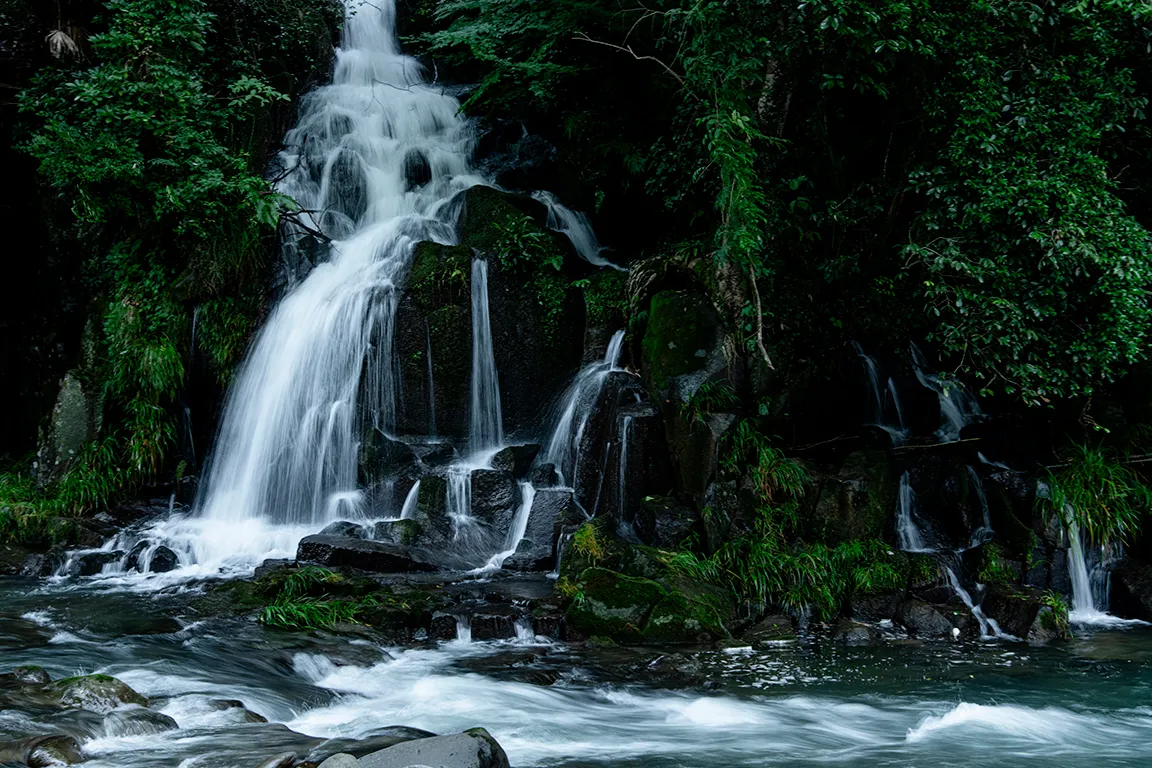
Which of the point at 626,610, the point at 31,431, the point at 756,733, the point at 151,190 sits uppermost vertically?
the point at 151,190

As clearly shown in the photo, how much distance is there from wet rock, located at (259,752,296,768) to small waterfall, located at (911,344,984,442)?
887cm

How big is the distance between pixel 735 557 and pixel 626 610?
1561mm

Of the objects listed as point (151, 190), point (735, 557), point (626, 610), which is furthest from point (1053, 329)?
point (151, 190)

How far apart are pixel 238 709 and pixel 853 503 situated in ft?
20.5

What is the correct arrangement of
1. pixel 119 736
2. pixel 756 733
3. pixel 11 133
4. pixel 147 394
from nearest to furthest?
1. pixel 119 736
2. pixel 756 733
3. pixel 147 394
4. pixel 11 133

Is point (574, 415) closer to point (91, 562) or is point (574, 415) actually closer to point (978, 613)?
point (978, 613)

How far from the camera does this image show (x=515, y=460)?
11.2 m

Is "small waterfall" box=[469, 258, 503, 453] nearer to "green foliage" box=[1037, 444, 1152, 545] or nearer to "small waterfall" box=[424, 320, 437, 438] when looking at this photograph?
"small waterfall" box=[424, 320, 437, 438]

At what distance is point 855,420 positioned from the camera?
11.2 m

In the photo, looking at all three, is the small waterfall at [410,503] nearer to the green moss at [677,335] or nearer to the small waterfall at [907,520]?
the green moss at [677,335]

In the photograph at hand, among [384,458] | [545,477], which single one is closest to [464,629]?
[545,477]

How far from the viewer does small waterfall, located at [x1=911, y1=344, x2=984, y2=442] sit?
11.2m

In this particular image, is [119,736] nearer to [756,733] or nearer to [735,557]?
[756,733]

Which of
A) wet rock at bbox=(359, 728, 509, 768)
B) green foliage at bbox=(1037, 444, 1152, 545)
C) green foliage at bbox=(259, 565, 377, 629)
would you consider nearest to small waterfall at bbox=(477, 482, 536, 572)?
green foliage at bbox=(259, 565, 377, 629)
